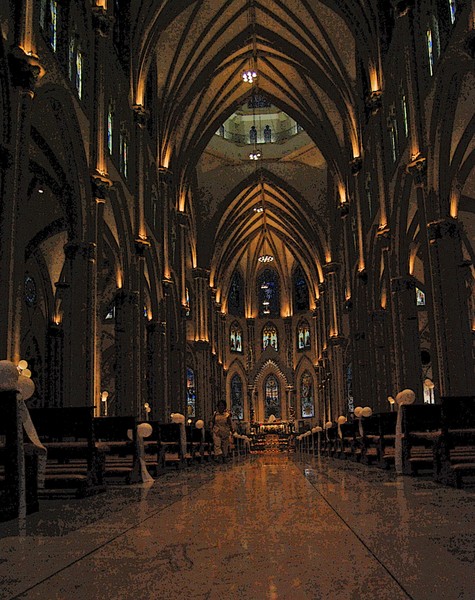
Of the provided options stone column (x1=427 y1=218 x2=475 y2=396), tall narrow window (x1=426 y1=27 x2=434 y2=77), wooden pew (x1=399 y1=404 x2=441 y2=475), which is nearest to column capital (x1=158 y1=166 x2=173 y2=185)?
tall narrow window (x1=426 y1=27 x2=434 y2=77)

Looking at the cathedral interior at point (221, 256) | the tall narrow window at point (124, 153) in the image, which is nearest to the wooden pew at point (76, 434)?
the cathedral interior at point (221, 256)

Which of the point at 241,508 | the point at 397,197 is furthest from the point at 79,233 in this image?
the point at 241,508

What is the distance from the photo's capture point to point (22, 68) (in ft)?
38.0

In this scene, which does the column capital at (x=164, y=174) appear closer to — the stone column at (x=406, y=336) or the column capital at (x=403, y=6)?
the stone column at (x=406, y=336)

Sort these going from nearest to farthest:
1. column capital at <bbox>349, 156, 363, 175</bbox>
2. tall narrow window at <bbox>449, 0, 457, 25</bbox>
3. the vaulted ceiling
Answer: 1. tall narrow window at <bbox>449, 0, 457, 25</bbox>
2. the vaulted ceiling
3. column capital at <bbox>349, 156, 363, 175</bbox>

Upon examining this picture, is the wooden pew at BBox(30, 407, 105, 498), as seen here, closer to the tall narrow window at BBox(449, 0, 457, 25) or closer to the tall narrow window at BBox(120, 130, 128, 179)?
the tall narrow window at BBox(449, 0, 457, 25)

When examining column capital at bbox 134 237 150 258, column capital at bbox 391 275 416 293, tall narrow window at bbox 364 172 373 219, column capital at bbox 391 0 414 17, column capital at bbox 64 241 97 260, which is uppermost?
column capital at bbox 391 0 414 17

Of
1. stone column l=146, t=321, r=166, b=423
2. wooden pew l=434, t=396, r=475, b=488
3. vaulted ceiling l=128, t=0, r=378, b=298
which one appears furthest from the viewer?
stone column l=146, t=321, r=166, b=423

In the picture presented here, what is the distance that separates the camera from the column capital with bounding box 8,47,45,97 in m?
11.5

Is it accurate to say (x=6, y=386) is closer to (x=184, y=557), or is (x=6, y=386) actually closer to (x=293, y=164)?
(x=184, y=557)

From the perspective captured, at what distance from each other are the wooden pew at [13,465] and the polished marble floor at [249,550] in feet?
0.73

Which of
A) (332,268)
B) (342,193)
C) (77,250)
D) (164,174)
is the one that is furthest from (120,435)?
(332,268)

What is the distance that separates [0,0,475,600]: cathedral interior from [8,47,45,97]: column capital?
36 mm

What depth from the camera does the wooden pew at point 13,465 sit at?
233 inches
